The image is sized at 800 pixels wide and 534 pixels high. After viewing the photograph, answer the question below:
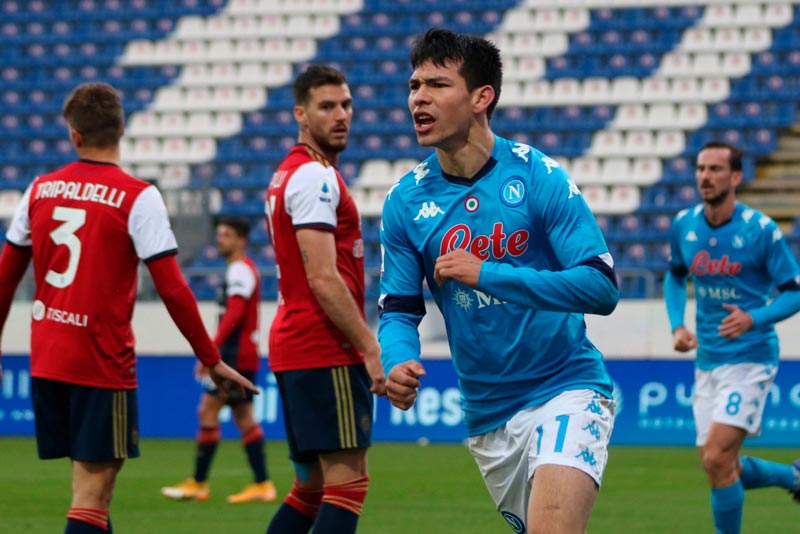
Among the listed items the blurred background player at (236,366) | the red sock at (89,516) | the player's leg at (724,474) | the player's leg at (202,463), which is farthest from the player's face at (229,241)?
the red sock at (89,516)

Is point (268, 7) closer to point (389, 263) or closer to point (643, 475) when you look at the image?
point (643, 475)

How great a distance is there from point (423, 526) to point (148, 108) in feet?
61.3

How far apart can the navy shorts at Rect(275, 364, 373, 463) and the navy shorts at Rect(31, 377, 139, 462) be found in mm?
695

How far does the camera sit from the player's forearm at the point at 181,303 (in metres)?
5.63

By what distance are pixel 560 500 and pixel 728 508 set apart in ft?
12.2

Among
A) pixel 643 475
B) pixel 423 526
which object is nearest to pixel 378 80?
pixel 643 475

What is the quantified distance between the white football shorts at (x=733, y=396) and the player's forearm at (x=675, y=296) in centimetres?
55

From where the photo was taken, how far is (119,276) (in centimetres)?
565

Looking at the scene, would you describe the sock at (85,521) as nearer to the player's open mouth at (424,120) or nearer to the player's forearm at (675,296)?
the player's open mouth at (424,120)

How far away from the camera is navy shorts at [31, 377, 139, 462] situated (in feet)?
18.2

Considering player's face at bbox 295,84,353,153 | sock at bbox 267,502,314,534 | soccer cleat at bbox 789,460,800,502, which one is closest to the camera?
sock at bbox 267,502,314,534

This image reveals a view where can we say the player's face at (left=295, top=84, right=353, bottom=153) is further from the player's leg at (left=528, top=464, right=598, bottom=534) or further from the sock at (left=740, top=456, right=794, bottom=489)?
the sock at (left=740, top=456, right=794, bottom=489)

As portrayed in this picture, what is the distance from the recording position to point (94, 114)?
18.7 ft

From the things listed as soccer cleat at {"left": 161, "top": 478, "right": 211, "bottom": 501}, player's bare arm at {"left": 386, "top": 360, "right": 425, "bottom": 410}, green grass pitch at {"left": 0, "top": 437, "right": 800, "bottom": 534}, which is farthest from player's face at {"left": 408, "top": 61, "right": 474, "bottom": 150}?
soccer cleat at {"left": 161, "top": 478, "right": 211, "bottom": 501}
